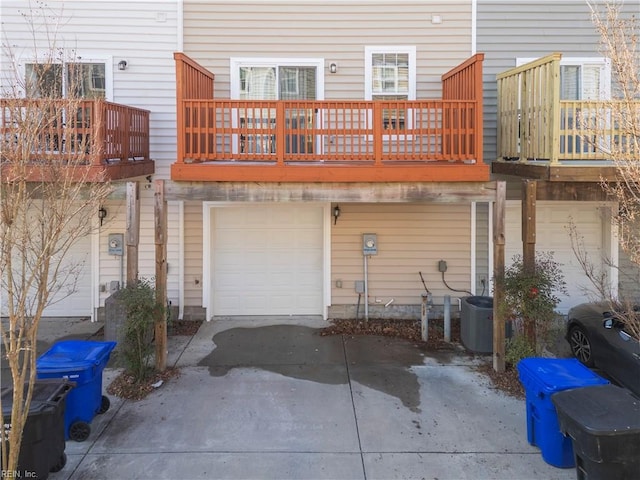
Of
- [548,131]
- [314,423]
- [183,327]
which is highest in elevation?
[548,131]

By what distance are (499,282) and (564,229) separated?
11.5 ft

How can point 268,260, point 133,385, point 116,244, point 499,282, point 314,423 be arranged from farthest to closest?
point 268,260 → point 116,244 → point 499,282 → point 133,385 → point 314,423

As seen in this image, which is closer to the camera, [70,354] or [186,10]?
[70,354]

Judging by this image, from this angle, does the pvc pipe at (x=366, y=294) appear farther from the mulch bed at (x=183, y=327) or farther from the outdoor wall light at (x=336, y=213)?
the mulch bed at (x=183, y=327)

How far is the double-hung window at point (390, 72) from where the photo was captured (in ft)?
31.1

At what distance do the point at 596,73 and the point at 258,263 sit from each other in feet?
22.3

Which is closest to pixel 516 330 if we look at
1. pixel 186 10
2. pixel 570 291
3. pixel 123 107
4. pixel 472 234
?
pixel 472 234

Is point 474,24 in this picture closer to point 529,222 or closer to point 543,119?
point 543,119

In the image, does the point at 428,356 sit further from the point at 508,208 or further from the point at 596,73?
the point at 596,73

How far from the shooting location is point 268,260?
9938mm

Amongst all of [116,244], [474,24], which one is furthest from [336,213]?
[474,24]

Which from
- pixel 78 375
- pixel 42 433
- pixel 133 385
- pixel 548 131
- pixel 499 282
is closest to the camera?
pixel 42 433

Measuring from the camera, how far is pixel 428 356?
790cm

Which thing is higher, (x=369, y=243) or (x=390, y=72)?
(x=390, y=72)
